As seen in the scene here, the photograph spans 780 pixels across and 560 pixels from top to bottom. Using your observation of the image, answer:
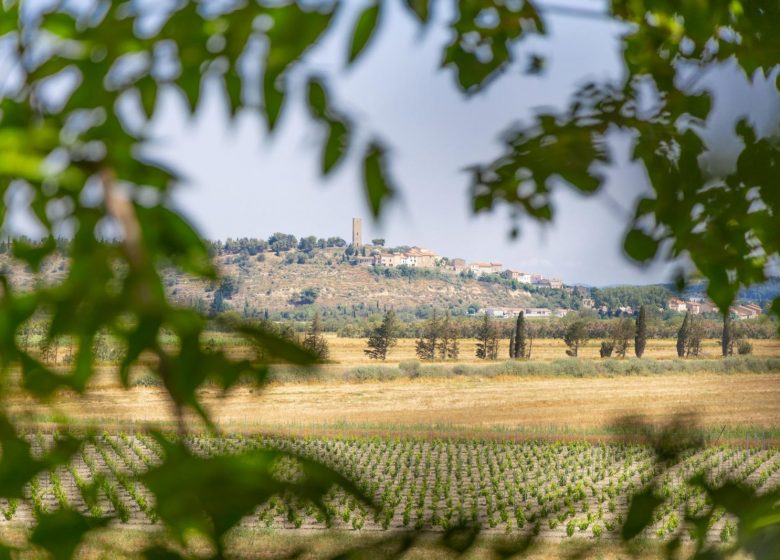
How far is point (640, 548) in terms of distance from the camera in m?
0.47

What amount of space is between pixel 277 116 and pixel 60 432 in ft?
0.55

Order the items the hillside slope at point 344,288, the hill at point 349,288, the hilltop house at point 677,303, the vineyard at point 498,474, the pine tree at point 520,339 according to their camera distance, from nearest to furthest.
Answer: the hilltop house at point 677,303 < the vineyard at point 498,474 < the hill at point 349,288 < the hillside slope at point 344,288 < the pine tree at point 520,339

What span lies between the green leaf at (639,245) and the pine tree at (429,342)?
Answer: 730 inches

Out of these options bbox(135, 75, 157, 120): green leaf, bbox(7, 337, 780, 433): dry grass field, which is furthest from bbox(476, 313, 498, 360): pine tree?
bbox(135, 75, 157, 120): green leaf

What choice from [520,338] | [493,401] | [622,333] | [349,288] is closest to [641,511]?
[349,288]

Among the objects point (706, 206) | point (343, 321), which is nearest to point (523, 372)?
point (343, 321)

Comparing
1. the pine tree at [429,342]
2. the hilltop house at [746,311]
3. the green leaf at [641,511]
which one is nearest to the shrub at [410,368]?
the pine tree at [429,342]

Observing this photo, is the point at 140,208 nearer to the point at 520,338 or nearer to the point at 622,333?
the point at 622,333

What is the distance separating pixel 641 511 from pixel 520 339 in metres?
18.4

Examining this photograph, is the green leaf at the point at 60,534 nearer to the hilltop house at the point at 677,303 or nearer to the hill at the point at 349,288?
the hilltop house at the point at 677,303

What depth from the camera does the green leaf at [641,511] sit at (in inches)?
15.7

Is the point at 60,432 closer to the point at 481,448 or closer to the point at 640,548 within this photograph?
the point at 640,548

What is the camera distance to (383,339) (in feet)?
57.8

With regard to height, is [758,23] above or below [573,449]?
above
